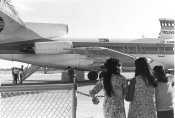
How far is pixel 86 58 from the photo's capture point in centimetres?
2328

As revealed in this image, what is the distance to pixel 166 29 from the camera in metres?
25.7

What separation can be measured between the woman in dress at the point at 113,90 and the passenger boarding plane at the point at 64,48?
16.5 meters

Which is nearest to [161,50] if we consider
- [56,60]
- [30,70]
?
[56,60]

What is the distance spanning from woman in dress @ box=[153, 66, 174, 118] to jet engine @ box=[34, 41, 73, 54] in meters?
16.7

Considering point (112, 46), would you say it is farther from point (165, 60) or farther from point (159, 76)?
point (159, 76)

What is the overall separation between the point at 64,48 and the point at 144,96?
17.3m

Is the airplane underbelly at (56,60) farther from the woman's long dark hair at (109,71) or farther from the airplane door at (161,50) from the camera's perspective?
the woman's long dark hair at (109,71)

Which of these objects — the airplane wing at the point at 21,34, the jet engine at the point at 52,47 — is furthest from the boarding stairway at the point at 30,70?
the jet engine at the point at 52,47

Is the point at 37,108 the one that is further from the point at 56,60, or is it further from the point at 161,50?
the point at 161,50

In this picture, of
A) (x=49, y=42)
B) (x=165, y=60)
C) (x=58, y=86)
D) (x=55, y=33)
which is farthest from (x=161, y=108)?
(x=165, y=60)

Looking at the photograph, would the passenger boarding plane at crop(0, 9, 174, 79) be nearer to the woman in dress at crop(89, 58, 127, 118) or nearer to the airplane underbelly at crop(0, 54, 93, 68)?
the airplane underbelly at crop(0, 54, 93, 68)

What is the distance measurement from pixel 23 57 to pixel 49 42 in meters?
2.26

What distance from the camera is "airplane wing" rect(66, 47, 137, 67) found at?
21773mm

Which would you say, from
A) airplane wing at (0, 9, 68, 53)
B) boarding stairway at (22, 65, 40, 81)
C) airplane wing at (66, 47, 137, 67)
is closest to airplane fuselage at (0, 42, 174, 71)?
airplane wing at (66, 47, 137, 67)
